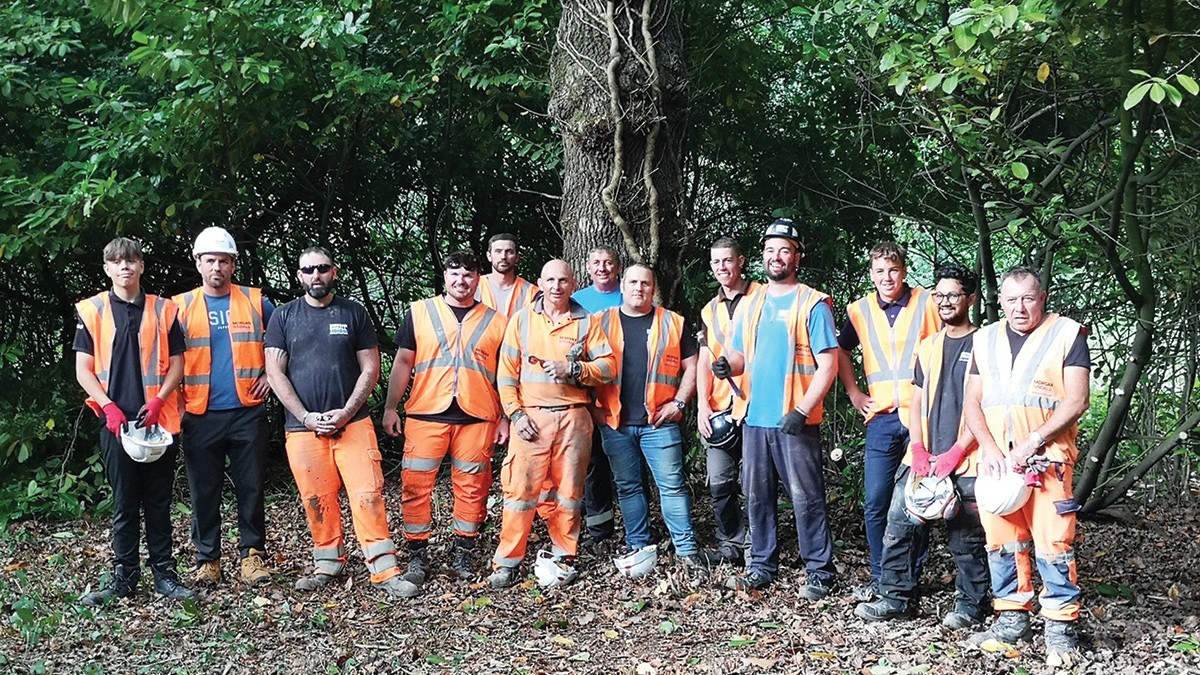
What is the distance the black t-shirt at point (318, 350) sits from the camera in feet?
20.0

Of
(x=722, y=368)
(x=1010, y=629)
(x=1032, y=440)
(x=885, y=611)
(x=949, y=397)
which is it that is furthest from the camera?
(x=722, y=368)

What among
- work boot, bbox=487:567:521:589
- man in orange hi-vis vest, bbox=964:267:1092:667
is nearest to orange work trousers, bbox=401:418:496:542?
work boot, bbox=487:567:521:589

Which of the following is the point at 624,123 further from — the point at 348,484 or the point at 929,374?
the point at 348,484

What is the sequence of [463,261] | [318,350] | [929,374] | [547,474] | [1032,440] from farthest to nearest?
[463,261], [547,474], [318,350], [929,374], [1032,440]

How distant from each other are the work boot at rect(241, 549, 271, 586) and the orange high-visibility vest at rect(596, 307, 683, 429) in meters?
2.17

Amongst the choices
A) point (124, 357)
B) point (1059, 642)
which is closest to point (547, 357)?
point (124, 357)

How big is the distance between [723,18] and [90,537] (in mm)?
6101

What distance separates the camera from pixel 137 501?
19.6ft

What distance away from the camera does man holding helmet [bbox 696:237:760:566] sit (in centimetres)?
622

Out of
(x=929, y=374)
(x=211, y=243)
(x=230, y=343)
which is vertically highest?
(x=211, y=243)

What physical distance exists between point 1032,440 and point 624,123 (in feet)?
10.7

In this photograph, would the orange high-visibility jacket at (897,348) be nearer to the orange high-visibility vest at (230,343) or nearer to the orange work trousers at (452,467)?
the orange work trousers at (452,467)

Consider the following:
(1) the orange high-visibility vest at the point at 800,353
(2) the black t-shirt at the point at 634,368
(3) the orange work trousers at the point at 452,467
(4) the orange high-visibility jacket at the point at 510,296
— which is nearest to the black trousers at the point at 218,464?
(3) the orange work trousers at the point at 452,467

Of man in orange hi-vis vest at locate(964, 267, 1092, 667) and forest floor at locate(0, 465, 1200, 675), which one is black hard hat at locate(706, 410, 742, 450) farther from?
man in orange hi-vis vest at locate(964, 267, 1092, 667)
